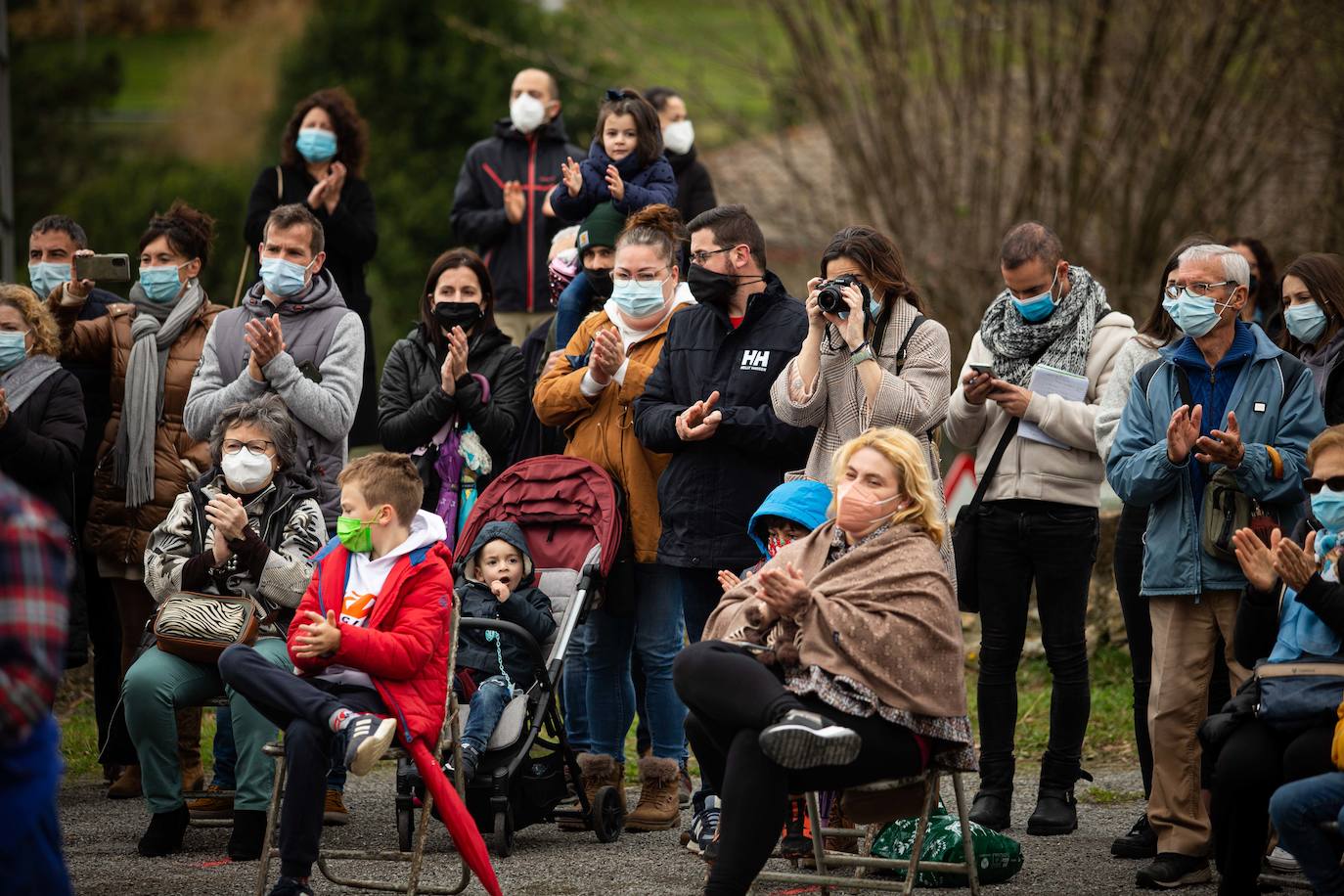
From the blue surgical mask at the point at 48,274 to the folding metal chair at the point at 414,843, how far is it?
3.17 metres

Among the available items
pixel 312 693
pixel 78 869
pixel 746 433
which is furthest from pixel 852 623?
pixel 78 869

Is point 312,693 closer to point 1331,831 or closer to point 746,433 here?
point 746,433

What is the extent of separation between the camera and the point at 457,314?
751cm

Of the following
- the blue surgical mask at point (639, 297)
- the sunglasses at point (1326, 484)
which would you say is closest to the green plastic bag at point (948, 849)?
the sunglasses at point (1326, 484)

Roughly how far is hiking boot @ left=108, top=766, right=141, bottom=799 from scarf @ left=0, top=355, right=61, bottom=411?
5.60 feet

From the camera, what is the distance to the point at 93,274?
769 centimetres

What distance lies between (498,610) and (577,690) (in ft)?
2.72

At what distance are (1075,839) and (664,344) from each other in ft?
8.42

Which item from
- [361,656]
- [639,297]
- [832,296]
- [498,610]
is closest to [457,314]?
[639,297]

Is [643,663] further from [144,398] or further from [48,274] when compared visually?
[48,274]

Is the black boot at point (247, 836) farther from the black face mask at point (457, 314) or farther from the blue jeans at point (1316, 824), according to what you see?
the blue jeans at point (1316, 824)

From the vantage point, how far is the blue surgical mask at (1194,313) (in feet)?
19.2

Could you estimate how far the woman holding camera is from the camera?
240 inches

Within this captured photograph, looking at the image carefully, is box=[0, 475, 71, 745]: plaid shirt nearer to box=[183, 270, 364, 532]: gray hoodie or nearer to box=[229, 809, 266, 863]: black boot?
box=[229, 809, 266, 863]: black boot
